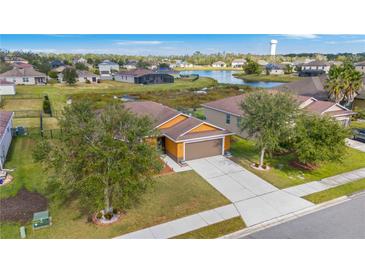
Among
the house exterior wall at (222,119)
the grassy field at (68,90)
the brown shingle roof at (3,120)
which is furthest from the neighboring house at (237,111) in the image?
the grassy field at (68,90)

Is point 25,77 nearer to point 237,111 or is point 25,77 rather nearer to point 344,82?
point 237,111

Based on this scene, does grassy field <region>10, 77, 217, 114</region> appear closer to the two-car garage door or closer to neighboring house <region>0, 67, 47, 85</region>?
neighboring house <region>0, 67, 47, 85</region>

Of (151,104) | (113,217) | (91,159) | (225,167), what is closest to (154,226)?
(113,217)

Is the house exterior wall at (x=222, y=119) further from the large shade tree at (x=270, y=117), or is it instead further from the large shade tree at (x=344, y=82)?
the large shade tree at (x=344, y=82)

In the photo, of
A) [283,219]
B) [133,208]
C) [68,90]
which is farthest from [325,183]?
[68,90]

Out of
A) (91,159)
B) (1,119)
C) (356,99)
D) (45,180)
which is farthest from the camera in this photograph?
(356,99)

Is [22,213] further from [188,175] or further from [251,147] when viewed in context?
[251,147]
